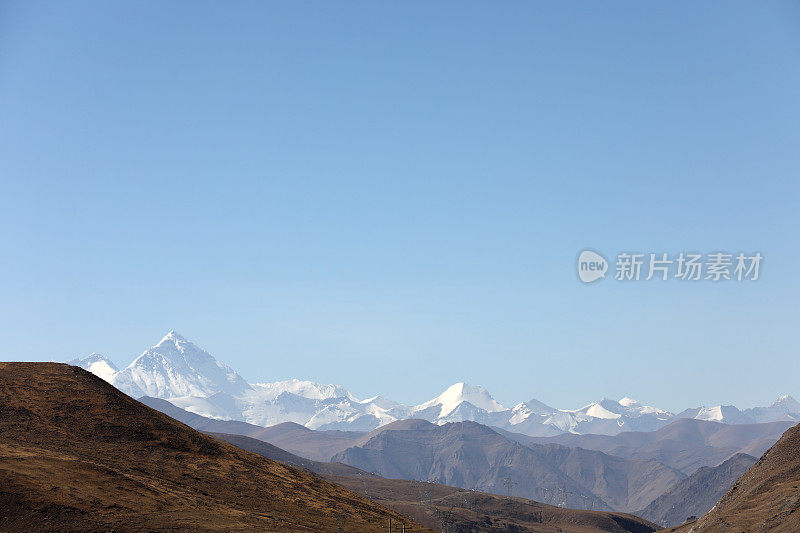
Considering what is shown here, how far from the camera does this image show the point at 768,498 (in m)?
150

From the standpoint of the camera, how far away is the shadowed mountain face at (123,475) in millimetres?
78125

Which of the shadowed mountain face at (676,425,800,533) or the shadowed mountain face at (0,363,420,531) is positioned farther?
the shadowed mountain face at (676,425,800,533)

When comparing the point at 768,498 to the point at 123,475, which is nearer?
the point at 123,475

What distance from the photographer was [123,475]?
91.1m

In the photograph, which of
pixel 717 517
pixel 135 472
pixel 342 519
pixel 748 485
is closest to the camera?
pixel 135 472

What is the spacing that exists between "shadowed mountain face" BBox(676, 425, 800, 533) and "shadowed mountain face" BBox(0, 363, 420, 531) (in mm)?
68192

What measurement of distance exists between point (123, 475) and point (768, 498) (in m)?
127

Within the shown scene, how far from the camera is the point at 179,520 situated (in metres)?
82.2

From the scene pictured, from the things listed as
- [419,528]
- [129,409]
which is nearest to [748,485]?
[419,528]

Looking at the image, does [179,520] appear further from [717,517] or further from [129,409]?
[717,517]

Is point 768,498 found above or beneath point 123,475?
above

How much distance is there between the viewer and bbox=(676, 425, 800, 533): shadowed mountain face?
412 ft

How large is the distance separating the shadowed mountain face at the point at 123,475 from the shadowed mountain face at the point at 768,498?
68.2 meters

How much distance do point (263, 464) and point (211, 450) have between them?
9624 mm
